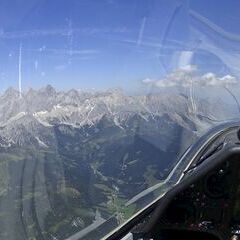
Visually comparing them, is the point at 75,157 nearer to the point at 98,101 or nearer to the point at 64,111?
the point at 64,111

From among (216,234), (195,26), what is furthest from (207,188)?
(195,26)

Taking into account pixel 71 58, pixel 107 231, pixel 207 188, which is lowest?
pixel 107 231

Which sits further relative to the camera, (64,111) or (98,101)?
(98,101)

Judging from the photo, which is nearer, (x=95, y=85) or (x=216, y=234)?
(x=216, y=234)

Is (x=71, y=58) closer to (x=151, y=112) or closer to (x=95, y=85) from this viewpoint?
(x=95, y=85)

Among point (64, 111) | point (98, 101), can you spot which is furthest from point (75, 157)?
point (98, 101)

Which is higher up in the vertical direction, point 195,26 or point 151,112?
point 195,26

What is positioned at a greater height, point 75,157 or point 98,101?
point 98,101

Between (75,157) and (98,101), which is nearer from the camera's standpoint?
(75,157)
